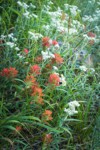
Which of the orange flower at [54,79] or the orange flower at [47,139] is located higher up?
the orange flower at [54,79]

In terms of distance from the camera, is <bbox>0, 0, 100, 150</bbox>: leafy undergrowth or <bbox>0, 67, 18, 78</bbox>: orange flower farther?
<bbox>0, 67, 18, 78</bbox>: orange flower

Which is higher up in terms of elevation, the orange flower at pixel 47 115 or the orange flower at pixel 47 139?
the orange flower at pixel 47 115

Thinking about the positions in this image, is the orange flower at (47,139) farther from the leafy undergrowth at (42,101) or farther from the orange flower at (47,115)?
the orange flower at (47,115)

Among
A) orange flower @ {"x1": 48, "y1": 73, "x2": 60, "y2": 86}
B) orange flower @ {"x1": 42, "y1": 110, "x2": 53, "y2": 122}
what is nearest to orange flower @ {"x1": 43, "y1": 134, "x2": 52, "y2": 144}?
orange flower @ {"x1": 42, "y1": 110, "x2": 53, "y2": 122}

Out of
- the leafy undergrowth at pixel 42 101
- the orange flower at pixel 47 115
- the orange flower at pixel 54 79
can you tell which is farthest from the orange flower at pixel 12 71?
the orange flower at pixel 47 115

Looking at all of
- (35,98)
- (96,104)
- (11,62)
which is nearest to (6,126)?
(35,98)

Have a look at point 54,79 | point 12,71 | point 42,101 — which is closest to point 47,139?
point 42,101

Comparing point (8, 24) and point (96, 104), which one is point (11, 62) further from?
point (96, 104)

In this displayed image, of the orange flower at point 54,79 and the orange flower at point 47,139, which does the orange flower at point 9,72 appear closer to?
the orange flower at point 54,79

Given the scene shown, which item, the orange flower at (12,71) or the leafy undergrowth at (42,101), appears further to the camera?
the orange flower at (12,71)

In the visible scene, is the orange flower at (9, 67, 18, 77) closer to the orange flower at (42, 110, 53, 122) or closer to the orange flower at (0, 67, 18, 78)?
the orange flower at (0, 67, 18, 78)

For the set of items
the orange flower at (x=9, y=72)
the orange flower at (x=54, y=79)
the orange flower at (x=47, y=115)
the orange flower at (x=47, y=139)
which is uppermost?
the orange flower at (x=9, y=72)

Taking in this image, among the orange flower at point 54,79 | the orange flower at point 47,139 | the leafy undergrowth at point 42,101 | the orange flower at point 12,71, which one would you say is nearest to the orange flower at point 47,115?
the leafy undergrowth at point 42,101

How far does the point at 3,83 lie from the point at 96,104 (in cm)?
117
